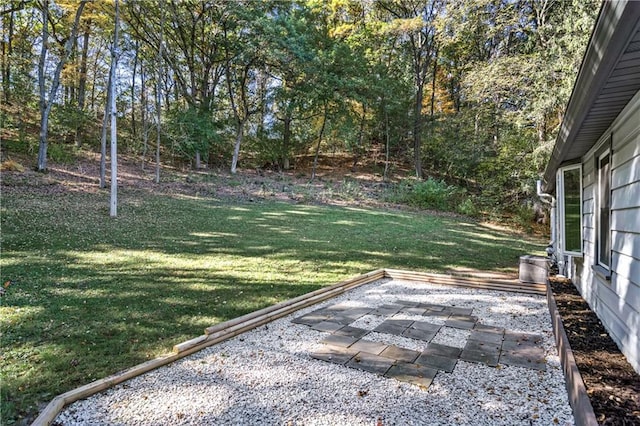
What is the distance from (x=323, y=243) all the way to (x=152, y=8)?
14411 mm

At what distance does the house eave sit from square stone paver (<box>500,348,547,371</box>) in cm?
190

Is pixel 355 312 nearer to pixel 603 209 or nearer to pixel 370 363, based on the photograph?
pixel 370 363

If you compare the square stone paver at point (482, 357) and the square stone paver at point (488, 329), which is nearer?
the square stone paver at point (482, 357)

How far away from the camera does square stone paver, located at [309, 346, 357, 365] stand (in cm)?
281

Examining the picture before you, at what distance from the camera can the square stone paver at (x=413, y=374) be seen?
2.48 metres

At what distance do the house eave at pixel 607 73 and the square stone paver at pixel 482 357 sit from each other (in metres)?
1.97

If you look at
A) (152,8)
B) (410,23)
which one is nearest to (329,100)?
(410,23)

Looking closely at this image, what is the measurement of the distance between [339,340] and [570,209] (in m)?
3.89

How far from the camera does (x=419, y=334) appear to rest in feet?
11.1

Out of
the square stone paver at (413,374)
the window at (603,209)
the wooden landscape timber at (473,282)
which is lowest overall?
the square stone paver at (413,374)

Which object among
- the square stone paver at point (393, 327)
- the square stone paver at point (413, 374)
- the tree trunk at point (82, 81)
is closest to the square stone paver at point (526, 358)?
the square stone paver at point (413, 374)

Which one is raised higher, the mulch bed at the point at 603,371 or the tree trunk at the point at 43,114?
the tree trunk at the point at 43,114

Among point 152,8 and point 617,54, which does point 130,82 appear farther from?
point 617,54

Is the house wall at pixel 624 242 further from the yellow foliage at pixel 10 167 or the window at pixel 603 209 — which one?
the yellow foliage at pixel 10 167
